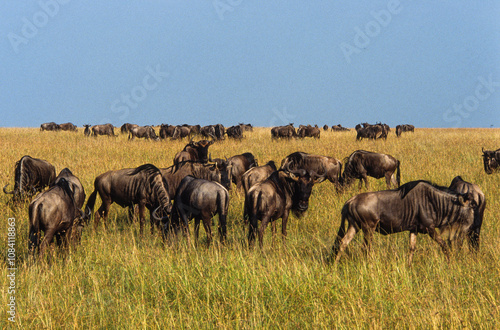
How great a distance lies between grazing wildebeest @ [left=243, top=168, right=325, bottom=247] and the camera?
6191 mm

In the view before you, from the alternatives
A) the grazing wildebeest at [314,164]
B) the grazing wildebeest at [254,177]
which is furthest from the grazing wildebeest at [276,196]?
the grazing wildebeest at [314,164]

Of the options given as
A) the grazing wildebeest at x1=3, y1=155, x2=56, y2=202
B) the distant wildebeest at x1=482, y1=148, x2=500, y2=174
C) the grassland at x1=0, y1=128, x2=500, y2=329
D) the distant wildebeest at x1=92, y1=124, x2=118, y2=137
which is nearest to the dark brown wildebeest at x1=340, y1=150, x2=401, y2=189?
the distant wildebeest at x1=482, y1=148, x2=500, y2=174

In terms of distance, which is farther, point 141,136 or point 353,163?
point 141,136

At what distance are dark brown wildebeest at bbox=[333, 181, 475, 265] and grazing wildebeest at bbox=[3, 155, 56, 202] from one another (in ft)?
21.7

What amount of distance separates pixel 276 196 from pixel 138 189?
2.62m

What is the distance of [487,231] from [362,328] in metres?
4.60

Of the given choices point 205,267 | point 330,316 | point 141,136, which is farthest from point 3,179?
Result: point 141,136

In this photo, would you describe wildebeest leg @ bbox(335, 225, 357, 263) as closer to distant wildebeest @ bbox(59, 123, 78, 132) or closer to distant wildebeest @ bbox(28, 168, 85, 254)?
distant wildebeest @ bbox(28, 168, 85, 254)

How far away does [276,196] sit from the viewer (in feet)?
20.8

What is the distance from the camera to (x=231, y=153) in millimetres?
19094

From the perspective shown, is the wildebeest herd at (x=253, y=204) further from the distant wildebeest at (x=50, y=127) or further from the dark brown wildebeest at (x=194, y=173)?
the distant wildebeest at (x=50, y=127)

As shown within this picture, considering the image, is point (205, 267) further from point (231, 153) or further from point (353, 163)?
point (231, 153)

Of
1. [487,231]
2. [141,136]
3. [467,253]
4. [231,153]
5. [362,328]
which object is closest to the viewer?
[362,328]

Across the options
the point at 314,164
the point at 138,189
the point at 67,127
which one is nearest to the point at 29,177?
the point at 138,189
